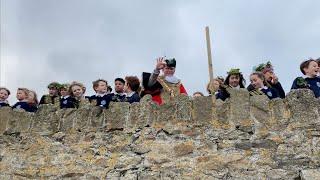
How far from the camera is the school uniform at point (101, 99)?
7.52m

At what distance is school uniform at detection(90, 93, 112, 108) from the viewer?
296 inches

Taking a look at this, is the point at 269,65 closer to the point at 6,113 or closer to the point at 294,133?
the point at 294,133

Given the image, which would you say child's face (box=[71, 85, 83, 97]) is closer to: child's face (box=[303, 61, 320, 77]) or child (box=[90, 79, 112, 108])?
child (box=[90, 79, 112, 108])

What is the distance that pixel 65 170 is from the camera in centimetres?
693

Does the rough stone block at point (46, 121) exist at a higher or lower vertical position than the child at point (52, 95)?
lower

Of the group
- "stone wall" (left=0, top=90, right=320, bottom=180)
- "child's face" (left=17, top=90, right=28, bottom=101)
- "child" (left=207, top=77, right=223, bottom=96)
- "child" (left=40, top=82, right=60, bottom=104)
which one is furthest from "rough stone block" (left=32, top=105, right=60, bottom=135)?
"child" (left=207, top=77, right=223, bottom=96)

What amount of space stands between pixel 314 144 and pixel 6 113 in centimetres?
392

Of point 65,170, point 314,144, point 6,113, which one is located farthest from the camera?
point 6,113

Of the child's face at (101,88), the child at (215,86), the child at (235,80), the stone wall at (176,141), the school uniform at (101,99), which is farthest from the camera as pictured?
the child's face at (101,88)

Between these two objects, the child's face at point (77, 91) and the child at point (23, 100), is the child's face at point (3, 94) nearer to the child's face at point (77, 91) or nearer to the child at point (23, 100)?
the child at point (23, 100)

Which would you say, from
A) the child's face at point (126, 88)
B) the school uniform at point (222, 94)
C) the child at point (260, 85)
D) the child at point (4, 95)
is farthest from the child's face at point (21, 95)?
the child at point (260, 85)

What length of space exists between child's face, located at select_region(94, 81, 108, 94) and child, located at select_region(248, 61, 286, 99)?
1.96 m

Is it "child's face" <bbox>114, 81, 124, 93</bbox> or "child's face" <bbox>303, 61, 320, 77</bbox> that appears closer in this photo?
"child's face" <bbox>303, 61, 320, 77</bbox>

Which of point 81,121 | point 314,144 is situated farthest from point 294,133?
point 81,121
